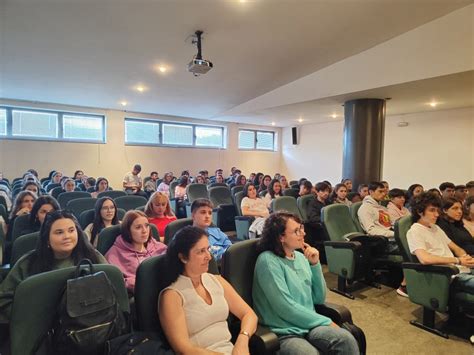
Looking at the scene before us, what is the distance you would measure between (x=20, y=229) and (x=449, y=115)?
859 cm

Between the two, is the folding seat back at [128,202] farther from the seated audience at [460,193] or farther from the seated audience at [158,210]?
the seated audience at [460,193]

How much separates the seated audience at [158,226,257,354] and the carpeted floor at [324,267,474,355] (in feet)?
4.41

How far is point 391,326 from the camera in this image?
2656mm

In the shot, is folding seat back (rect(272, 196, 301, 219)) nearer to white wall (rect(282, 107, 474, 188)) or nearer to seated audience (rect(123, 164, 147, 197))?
seated audience (rect(123, 164, 147, 197))

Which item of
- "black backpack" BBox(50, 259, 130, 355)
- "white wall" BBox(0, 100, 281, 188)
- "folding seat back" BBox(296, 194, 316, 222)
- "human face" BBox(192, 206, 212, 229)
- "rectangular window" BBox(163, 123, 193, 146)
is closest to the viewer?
"black backpack" BBox(50, 259, 130, 355)

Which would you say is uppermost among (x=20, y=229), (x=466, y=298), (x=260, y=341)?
(x=20, y=229)

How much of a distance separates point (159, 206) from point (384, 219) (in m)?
2.78

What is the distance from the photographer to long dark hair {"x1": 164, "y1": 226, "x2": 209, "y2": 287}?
1.58 m

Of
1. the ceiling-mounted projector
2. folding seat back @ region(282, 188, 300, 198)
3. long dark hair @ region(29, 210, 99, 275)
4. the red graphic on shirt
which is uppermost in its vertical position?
the ceiling-mounted projector

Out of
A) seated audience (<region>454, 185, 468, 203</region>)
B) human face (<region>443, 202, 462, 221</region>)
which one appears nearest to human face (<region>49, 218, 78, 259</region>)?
human face (<region>443, 202, 462, 221</region>)

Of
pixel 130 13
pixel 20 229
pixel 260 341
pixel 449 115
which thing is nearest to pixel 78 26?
pixel 130 13

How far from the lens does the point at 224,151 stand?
445 inches

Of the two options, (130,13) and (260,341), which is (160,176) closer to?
(130,13)

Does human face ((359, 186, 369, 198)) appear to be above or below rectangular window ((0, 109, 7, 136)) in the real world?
below
